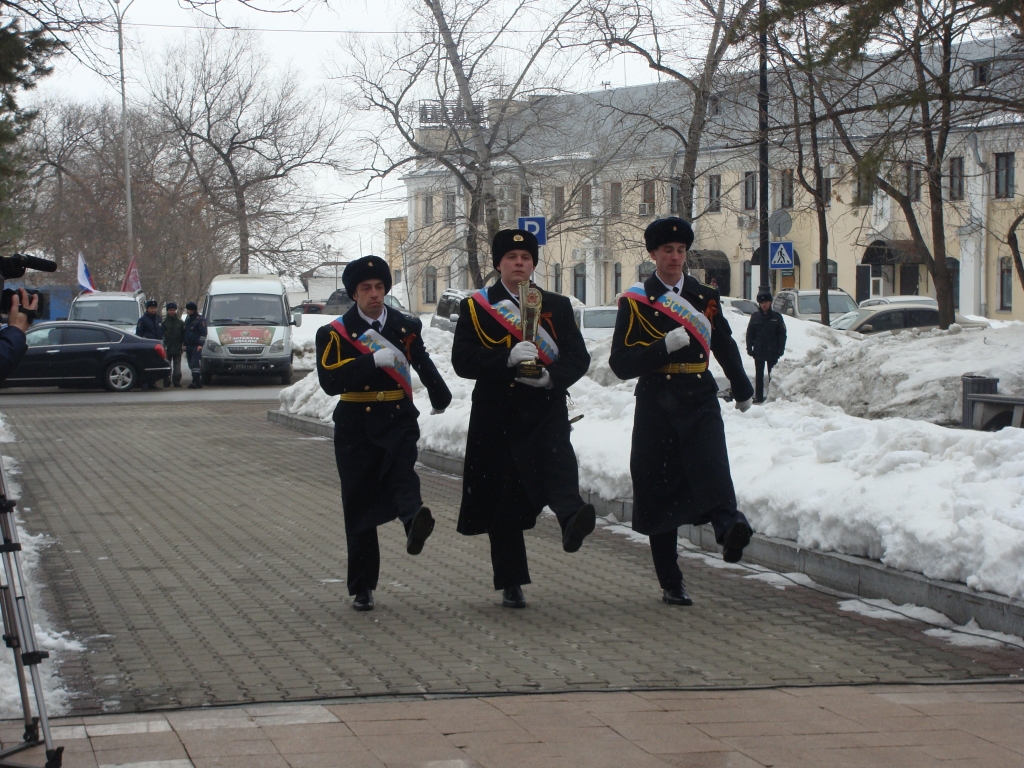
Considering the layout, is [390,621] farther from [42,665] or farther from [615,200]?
[615,200]

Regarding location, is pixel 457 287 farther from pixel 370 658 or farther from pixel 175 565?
pixel 370 658

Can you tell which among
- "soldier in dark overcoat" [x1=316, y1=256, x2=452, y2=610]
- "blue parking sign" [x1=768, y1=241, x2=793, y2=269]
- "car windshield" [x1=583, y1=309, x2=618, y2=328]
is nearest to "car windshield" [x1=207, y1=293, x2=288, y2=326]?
"car windshield" [x1=583, y1=309, x2=618, y2=328]

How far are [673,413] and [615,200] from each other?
887 inches

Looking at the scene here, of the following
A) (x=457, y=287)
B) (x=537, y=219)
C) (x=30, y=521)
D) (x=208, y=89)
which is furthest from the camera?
(x=208, y=89)

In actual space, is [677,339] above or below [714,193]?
below

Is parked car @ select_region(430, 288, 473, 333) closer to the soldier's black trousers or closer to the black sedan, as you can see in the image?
the black sedan

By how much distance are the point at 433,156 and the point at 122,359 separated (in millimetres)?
7471

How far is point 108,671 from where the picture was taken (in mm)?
5344

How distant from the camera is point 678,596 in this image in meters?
6.77

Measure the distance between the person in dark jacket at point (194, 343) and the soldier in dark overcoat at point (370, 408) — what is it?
21801 mm

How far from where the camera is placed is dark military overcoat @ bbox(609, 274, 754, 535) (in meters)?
6.48

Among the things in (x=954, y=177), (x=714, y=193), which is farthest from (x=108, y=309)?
(x=954, y=177)

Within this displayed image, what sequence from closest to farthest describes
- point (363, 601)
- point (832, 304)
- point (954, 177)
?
point (363, 601) → point (954, 177) → point (832, 304)

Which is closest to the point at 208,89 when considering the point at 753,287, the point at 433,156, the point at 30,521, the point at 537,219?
the point at 753,287
